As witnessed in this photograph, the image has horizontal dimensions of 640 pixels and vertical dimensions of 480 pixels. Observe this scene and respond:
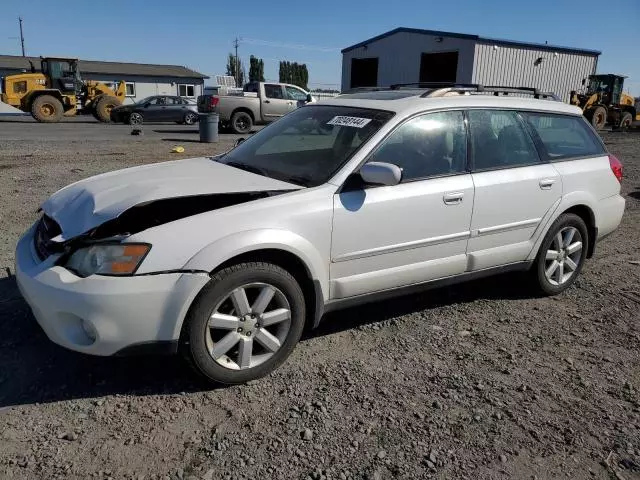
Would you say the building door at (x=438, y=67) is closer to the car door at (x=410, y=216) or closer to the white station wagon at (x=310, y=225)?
the white station wagon at (x=310, y=225)

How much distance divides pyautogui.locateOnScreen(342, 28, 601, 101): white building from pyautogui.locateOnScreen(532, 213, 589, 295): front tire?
67.5ft

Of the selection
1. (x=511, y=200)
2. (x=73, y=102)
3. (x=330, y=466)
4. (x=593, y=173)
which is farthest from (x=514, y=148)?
(x=73, y=102)

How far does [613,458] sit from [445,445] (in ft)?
2.61

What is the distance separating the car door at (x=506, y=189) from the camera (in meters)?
3.76

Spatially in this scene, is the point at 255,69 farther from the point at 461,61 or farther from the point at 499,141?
the point at 499,141

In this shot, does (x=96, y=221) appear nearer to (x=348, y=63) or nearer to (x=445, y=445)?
(x=445, y=445)

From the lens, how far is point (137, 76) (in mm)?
43562

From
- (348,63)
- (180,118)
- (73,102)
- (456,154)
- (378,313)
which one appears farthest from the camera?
(348,63)

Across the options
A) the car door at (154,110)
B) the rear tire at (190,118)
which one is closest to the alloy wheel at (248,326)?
the car door at (154,110)

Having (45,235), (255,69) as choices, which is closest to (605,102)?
(45,235)

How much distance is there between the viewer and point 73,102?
2419 cm

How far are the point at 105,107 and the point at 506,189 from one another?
1002 inches

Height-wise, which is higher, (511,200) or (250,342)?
(511,200)

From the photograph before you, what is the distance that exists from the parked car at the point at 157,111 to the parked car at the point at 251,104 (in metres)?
7.18
